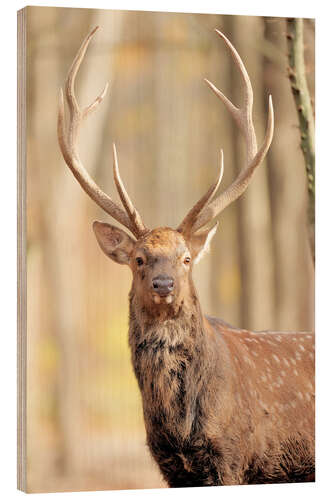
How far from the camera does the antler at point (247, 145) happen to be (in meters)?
6.17

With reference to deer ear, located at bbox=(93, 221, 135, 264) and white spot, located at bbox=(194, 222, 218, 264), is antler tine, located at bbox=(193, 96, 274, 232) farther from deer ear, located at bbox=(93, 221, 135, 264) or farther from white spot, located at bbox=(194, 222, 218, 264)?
deer ear, located at bbox=(93, 221, 135, 264)

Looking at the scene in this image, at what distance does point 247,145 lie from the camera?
6.37 metres

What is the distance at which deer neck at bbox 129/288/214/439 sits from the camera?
582cm

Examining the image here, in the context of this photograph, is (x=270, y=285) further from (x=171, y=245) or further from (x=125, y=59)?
(x=125, y=59)

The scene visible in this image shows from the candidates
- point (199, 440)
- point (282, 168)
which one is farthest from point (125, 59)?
point (199, 440)

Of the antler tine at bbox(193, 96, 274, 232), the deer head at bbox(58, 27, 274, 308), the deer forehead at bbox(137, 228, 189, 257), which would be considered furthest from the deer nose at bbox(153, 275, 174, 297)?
the antler tine at bbox(193, 96, 274, 232)

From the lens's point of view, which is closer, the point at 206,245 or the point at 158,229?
the point at 158,229

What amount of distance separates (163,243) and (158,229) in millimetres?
153

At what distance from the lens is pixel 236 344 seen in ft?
20.9

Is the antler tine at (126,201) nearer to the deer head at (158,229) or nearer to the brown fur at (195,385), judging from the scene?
the deer head at (158,229)

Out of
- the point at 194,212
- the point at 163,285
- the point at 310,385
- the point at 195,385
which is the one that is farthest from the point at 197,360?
the point at 310,385

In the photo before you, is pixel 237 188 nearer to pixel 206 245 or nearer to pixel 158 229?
pixel 206 245

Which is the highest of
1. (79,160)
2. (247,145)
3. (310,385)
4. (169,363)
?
(247,145)

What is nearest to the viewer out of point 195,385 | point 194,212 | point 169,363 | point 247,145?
point 169,363
